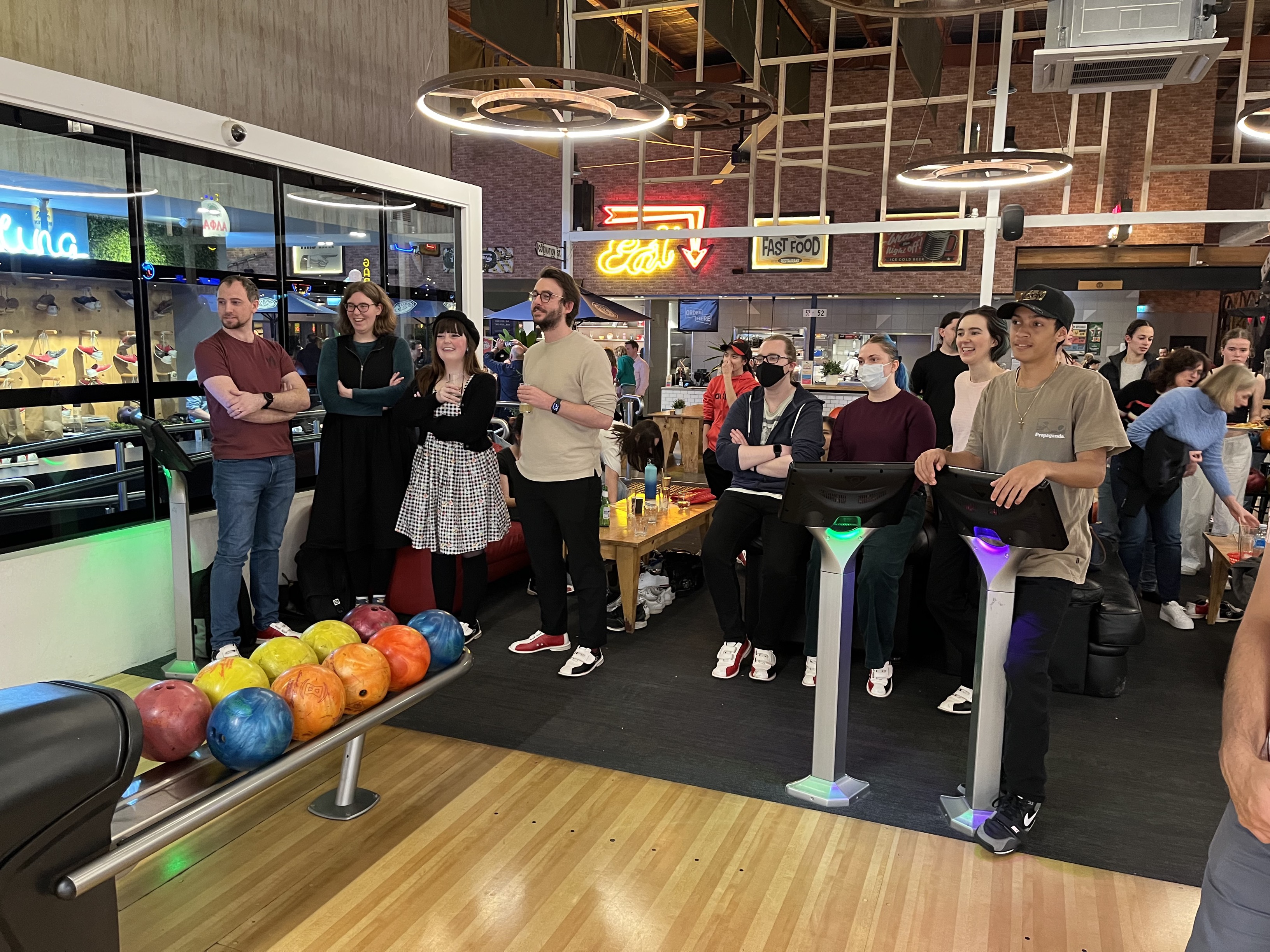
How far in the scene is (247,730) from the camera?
220 cm

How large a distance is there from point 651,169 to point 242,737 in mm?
14555

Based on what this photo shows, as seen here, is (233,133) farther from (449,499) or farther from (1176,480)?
(1176,480)

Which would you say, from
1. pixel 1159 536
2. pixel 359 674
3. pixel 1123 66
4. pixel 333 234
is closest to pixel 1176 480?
pixel 1159 536

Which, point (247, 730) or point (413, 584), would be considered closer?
point (247, 730)

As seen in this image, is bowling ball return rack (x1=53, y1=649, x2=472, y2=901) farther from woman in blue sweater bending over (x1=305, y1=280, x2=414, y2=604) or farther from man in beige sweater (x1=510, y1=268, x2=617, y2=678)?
woman in blue sweater bending over (x1=305, y1=280, x2=414, y2=604)

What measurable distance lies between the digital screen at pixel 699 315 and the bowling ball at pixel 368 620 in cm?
1304

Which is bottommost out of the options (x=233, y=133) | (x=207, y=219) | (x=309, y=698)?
(x=309, y=698)

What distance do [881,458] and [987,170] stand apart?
384cm

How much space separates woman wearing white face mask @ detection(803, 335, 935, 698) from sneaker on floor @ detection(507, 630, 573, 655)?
Result: 120 cm

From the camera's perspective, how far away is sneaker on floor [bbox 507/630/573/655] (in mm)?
4477

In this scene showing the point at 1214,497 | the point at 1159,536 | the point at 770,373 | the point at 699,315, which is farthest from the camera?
the point at 699,315

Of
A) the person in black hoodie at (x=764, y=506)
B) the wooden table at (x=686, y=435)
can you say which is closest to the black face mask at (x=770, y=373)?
the person in black hoodie at (x=764, y=506)

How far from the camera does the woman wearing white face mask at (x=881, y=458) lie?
3932 millimetres

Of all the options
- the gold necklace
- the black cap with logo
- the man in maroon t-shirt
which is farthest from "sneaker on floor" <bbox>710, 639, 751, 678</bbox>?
the man in maroon t-shirt
